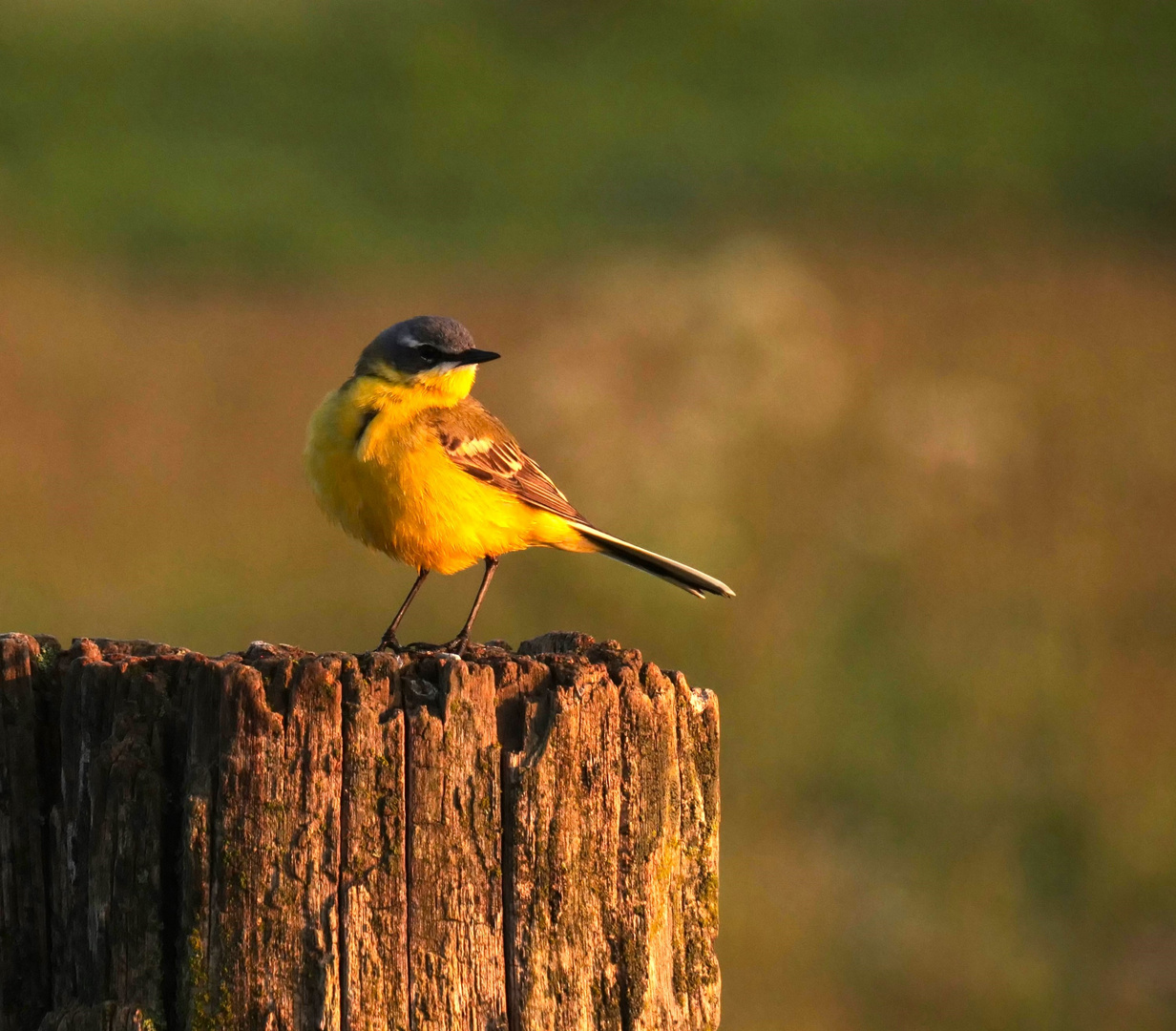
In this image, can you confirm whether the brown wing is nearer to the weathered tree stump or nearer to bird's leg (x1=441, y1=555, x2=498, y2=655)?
bird's leg (x1=441, y1=555, x2=498, y2=655)

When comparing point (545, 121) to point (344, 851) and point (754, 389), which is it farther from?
point (344, 851)

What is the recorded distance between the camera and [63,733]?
11.4 feet

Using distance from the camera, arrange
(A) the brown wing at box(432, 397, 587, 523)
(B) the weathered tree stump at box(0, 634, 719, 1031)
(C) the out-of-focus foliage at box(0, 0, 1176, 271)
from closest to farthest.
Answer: (B) the weathered tree stump at box(0, 634, 719, 1031)
(A) the brown wing at box(432, 397, 587, 523)
(C) the out-of-focus foliage at box(0, 0, 1176, 271)

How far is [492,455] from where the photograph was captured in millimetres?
6301

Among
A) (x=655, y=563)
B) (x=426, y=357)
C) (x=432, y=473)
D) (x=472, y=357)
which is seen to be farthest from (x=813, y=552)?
(x=432, y=473)

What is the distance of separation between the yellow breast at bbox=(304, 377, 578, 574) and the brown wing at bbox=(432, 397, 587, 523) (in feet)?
0.19

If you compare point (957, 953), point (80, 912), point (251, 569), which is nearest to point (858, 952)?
point (957, 953)

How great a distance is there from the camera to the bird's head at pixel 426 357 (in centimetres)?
636

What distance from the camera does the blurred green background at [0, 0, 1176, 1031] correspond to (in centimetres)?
859

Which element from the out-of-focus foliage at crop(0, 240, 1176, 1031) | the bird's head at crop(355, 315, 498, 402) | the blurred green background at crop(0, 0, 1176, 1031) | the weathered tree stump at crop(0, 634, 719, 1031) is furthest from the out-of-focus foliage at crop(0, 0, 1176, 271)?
the weathered tree stump at crop(0, 634, 719, 1031)

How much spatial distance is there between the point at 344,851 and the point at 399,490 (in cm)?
269

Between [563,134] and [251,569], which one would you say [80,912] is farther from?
[563,134]

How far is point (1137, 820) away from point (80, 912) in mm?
6662

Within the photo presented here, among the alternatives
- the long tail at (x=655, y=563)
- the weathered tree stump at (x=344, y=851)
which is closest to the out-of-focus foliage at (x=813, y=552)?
the long tail at (x=655, y=563)
